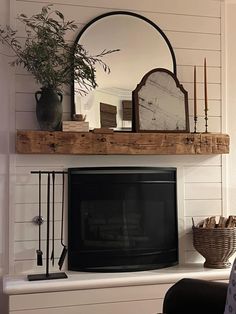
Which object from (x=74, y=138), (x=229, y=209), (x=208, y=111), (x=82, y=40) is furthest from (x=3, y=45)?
(x=229, y=209)

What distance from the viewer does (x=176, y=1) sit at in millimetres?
3547

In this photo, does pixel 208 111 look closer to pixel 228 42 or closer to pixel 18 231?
pixel 228 42

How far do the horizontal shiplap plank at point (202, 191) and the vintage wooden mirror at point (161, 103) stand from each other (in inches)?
16.6

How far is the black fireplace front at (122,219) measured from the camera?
129 inches

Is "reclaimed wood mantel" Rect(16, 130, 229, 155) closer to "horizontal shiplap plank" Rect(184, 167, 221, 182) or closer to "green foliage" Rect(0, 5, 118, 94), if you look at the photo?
"horizontal shiplap plank" Rect(184, 167, 221, 182)

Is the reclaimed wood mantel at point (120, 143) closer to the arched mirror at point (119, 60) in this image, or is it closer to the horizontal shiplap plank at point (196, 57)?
the arched mirror at point (119, 60)

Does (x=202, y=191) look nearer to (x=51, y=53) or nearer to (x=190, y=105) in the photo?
(x=190, y=105)

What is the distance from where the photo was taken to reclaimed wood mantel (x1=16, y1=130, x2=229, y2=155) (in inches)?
122

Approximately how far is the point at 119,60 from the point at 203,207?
3.95 ft

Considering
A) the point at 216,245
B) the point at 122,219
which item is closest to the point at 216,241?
the point at 216,245

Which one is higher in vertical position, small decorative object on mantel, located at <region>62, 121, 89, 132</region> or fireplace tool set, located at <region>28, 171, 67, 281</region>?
small decorative object on mantel, located at <region>62, 121, 89, 132</region>

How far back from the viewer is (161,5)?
138 inches

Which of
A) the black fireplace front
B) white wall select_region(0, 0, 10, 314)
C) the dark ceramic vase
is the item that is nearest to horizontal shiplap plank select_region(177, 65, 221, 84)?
the black fireplace front

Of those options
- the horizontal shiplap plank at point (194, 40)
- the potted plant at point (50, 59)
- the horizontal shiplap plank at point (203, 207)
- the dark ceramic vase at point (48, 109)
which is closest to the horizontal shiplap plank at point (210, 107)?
the horizontal shiplap plank at point (194, 40)
